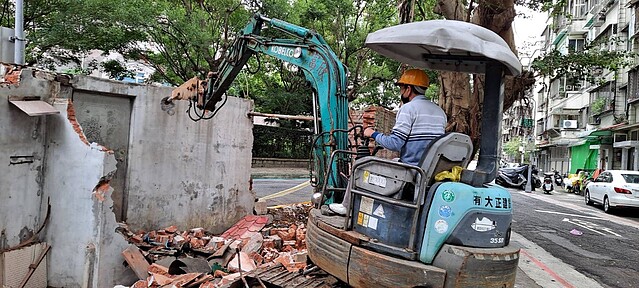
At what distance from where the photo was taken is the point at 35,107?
6414 mm

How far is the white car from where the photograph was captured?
16547 millimetres

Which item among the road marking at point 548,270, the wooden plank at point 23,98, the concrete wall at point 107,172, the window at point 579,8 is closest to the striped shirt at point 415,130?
Result: the road marking at point 548,270

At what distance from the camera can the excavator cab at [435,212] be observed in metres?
3.96

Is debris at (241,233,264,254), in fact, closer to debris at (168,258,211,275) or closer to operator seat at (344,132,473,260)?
debris at (168,258,211,275)

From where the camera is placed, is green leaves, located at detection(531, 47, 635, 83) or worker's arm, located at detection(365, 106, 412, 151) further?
green leaves, located at detection(531, 47, 635, 83)

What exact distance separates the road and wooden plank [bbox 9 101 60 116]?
23.3 feet

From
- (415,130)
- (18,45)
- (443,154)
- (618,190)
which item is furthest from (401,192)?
(618,190)

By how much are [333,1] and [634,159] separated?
18218mm

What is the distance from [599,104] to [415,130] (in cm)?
3010

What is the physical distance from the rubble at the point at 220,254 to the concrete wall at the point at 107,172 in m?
0.28

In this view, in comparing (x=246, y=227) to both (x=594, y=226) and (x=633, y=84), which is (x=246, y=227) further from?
(x=633, y=84)

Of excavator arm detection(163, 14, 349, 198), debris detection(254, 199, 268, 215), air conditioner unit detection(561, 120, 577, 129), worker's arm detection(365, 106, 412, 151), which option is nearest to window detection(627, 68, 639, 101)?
air conditioner unit detection(561, 120, 577, 129)

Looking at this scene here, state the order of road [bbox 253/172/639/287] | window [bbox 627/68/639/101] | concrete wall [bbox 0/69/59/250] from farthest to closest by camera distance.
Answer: window [bbox 627/68/639/101]
road [bbox 253/172/639/287]
concrete wall [bbox 0/69/59/250]

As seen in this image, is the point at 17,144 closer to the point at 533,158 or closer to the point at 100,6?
the point at 100,6
